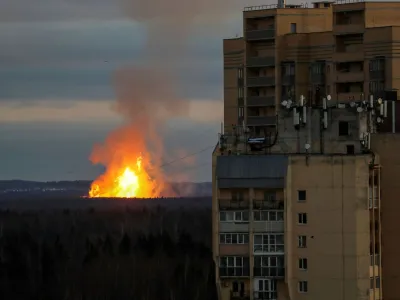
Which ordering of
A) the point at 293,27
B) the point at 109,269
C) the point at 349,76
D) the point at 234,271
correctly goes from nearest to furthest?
1. the point at 234,271
2. the point at 349,76
3. the point at 293,27
4. the point at 109,269

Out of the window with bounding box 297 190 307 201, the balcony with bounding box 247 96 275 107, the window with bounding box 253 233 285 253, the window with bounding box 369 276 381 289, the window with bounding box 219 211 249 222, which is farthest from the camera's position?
the balcony with bounding box 247 96 275 107

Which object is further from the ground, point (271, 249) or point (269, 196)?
point (269, 196)

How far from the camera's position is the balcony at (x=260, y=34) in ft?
470

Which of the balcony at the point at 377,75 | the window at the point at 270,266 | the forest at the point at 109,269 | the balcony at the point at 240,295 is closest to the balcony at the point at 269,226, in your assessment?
the window at the point at 270,266

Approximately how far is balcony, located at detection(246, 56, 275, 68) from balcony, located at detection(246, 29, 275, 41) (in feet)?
5.63

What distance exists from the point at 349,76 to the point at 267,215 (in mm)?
44837

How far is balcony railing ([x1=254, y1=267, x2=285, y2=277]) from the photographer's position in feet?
301

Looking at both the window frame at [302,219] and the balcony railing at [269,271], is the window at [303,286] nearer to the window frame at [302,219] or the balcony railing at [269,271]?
the balcony railing at [269,271]

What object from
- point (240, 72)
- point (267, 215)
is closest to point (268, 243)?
point (267, 215)

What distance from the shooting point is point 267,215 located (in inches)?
3649

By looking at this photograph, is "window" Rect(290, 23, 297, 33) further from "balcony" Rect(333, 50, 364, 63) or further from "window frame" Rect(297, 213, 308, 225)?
"window frame" Rect(297, 213, 308, 225)

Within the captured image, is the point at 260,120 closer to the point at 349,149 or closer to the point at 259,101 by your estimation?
the point at 259,101

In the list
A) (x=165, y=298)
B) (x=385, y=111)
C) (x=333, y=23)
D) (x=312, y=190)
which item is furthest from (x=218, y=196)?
(x=333, y=23)

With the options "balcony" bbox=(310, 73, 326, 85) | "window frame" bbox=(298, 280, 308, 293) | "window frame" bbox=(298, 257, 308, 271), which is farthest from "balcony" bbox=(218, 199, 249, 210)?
"balcony" bbox=(310, 73, 326, 85)
